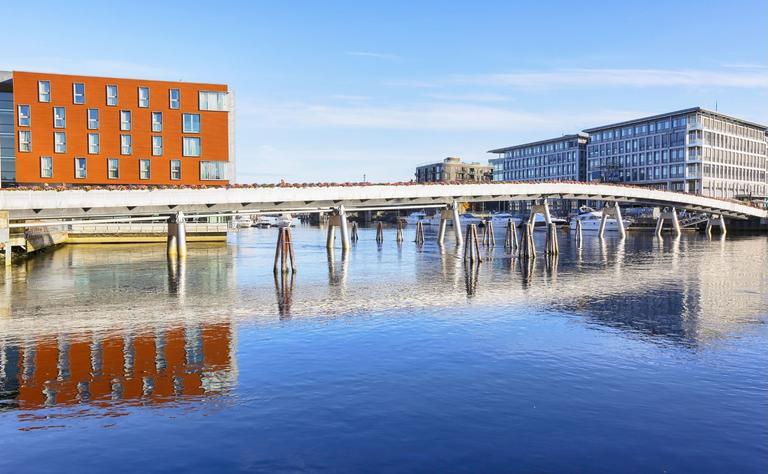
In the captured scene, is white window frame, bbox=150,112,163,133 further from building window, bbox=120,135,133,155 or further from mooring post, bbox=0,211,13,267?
mooring post, bbox=0,211,13,267

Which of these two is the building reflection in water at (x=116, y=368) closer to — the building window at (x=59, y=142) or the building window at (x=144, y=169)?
the building window at (x=144, y=169)

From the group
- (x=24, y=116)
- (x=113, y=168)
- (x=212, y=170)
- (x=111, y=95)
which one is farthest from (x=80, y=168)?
(x=212, y=170)

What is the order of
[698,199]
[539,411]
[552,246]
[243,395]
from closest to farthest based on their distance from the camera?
[539,411], [243,395], [552,246], [698,199]

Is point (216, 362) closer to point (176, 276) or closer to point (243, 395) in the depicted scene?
point (243, 395)

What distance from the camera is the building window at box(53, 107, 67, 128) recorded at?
68.4 metres

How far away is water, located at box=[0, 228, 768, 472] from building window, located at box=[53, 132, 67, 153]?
41.8m

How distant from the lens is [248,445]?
11.1 meters

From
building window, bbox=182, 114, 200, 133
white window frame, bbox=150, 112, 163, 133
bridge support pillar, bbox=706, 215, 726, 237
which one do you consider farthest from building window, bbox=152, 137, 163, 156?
bridge support pillar, bbox=706, 215, 726, 237

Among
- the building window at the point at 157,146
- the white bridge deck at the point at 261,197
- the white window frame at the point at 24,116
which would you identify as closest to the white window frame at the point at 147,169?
the building window at the point at 157,146

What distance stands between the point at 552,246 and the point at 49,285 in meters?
40.6

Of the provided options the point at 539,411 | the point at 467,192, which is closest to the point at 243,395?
the point at 539,411

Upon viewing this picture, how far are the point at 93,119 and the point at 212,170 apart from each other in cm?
1399

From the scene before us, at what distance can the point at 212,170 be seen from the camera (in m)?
74.4

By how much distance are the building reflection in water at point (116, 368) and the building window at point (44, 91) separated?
2266 inches
